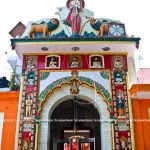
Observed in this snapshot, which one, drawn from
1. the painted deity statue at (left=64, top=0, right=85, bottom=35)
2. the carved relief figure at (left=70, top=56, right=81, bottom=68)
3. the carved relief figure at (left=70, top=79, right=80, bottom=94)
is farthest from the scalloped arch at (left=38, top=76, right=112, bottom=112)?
the painted deity statue at (left=64, top=0, right=85, bottom=35)

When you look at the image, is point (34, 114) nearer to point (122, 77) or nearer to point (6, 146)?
point (6, 146)

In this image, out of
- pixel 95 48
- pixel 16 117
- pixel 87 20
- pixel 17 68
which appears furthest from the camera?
pixel 17 68

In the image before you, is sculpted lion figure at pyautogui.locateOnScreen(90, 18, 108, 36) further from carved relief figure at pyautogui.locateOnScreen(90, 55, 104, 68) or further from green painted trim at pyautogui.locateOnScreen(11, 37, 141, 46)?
carved relief figure at pyautogui.locateOnScreen(90, 55, 104, 68)

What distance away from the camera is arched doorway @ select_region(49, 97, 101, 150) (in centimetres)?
1055

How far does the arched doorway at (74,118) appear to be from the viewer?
34.6ft

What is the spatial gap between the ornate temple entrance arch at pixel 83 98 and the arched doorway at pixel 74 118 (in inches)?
11.6

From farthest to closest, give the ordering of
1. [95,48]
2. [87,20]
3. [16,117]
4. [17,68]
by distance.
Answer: [17,68]
[87,20]
[95,48]
[16,117]

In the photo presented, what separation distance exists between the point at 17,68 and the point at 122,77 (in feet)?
17.6

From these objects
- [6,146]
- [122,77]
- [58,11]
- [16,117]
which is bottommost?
[6,146]

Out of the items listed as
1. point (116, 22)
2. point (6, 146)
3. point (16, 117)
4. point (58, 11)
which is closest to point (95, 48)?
point (116, 22)

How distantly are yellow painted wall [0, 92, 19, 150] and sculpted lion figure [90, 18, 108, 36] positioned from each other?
4222 mm

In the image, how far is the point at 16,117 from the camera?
10023 mm

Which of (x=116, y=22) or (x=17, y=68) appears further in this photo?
(x=17, y=68)

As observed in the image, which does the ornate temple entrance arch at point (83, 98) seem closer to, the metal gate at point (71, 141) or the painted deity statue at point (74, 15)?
the metal gate at point (71, 141)
